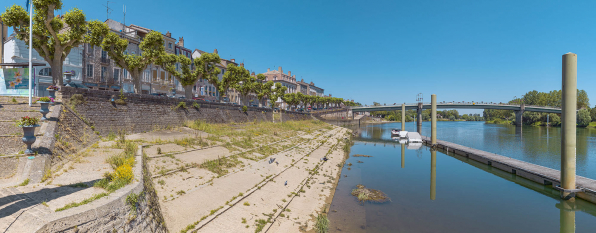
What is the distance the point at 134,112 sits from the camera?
80.9 ft

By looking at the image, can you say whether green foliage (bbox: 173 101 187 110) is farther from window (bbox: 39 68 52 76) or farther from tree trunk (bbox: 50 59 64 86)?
window (bbox: 39 68 52 76)

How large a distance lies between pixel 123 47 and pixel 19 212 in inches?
936

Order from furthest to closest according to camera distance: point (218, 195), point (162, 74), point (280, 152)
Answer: point (162, 74) < point (280, 152) < point (218, 195)

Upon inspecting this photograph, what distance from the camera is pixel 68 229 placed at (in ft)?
18.6

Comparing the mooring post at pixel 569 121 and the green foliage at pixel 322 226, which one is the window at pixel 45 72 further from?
the mooring post at pixel 569 121

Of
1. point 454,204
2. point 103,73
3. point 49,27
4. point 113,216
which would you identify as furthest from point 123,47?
point 454,204

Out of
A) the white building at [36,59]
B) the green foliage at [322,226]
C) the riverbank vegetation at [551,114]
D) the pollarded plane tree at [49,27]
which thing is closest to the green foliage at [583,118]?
the riverbank vegetation at [551,114]

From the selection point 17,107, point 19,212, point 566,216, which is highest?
point 17,107

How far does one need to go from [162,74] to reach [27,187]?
148 ft

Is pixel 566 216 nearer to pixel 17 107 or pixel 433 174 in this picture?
pixel 433 174

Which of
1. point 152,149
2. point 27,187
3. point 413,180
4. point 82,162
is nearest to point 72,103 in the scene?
point 152,149

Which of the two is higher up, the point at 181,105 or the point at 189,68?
the point at 189,68

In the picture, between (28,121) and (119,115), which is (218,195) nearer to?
(28,121)

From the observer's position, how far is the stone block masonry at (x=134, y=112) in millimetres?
20078
